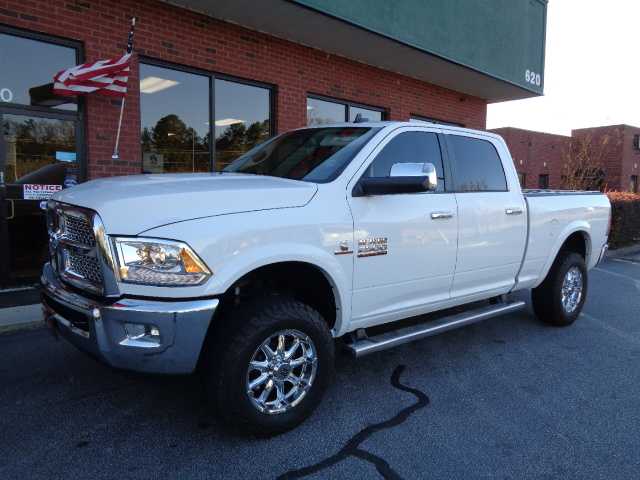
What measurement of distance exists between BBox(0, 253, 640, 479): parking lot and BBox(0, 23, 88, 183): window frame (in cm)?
271

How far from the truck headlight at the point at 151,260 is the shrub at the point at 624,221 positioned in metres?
12.0

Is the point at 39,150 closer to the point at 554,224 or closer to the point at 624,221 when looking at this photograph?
the point at 554,224

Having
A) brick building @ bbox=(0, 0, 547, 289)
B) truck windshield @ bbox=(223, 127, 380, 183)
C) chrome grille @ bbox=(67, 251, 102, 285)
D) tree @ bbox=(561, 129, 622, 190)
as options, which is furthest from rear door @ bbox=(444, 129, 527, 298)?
tree @ bbox=(561, 129, 622, 190)

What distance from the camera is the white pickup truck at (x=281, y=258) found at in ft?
8.80

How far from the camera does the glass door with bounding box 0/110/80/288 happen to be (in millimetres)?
6156

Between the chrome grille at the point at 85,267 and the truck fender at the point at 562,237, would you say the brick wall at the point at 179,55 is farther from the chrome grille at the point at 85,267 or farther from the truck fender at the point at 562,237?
the truck fender at the point at 562,237

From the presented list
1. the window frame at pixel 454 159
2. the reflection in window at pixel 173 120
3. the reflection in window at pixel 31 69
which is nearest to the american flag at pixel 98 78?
the reflection in window at pixel 31 69

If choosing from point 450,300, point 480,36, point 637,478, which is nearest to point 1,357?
point 450,300

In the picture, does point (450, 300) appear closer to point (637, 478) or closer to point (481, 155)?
point (481, 155)

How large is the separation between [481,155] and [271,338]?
109 inches

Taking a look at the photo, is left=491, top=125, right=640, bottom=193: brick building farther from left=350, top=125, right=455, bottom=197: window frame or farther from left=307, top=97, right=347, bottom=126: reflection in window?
left=350, top=125, right=455, bottom=197: window frame

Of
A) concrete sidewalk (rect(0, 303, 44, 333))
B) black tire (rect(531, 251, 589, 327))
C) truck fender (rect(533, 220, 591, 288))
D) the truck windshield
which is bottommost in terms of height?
concrete sidewalk (rect(0, 303, 44, 333))

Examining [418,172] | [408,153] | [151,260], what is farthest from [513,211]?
[151,260]

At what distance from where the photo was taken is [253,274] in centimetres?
318
